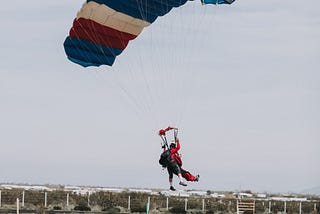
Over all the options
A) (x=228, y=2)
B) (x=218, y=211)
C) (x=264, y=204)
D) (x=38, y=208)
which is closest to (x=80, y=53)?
(x=228, y=2)

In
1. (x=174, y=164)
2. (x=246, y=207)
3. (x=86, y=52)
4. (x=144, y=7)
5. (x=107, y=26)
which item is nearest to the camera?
(x=174, y=164)

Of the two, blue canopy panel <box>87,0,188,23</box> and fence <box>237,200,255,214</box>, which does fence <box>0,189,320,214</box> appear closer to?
fence <box>237,200,255,214</box>

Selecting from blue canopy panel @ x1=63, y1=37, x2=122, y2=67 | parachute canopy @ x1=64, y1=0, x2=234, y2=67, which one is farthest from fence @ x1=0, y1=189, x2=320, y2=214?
parachute canopy @ x1=64, y1=0, x2=234, y2=67

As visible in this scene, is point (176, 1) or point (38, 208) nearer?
point (176, 1)

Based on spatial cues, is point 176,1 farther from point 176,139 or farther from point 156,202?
point 156,202

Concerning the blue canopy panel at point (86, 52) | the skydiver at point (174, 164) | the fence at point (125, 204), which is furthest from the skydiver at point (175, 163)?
the fence at point (125, 204)

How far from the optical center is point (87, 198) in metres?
53.8

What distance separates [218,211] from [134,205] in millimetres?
5042

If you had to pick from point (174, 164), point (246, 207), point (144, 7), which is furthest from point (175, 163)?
point (246, 207)

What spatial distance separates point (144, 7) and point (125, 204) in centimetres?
2258

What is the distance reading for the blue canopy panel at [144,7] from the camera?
30.6 meters

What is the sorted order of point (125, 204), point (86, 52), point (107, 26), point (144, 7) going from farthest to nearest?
1. point (125, 204)
2. point (86, 52)
3. point (107, 26)
4. point (144, 7)

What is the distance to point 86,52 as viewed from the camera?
105ft

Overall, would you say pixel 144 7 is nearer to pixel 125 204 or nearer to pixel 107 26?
pixel 107 26
